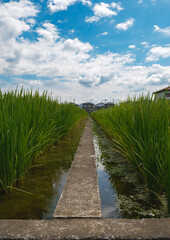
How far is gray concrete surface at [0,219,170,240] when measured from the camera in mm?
1004

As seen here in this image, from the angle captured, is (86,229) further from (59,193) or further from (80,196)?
(59,193)

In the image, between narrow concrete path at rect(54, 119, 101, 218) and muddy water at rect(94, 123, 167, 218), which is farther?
muddy water at rect(94, 123, 167, 218)

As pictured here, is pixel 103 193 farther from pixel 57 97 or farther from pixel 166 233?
pixel 57 97

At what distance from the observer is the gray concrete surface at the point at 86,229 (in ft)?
3.29

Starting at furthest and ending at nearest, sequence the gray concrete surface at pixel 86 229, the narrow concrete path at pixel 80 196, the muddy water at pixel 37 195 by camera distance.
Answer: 1. the muddy water at pixel 37 195
2. the narrow concrete path at pixel 80 196
3. the gray concrete surface at pixel 86 229

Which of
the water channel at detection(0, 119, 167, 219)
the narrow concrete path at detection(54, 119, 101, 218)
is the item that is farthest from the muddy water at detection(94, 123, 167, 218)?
the narrow concrete path at detection(54, 119, 101, 218)

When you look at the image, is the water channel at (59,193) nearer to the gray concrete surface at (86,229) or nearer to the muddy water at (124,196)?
the muddy water at (124,196)

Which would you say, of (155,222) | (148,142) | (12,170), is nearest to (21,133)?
(12,170)

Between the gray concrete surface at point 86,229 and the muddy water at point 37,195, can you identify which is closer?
the gray concrete surface at point 86,229

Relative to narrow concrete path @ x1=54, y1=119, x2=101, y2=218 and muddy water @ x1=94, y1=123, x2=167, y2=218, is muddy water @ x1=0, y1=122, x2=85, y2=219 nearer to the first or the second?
narrow concrete path @ x1=54, y1=119, x2=101, y2=218

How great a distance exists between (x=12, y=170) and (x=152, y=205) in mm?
1246

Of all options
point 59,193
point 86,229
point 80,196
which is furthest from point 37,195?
point 86,229

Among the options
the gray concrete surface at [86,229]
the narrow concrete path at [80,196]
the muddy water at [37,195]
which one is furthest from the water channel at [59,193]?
the gray concrete surface at [86,229]

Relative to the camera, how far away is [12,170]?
164 cm
